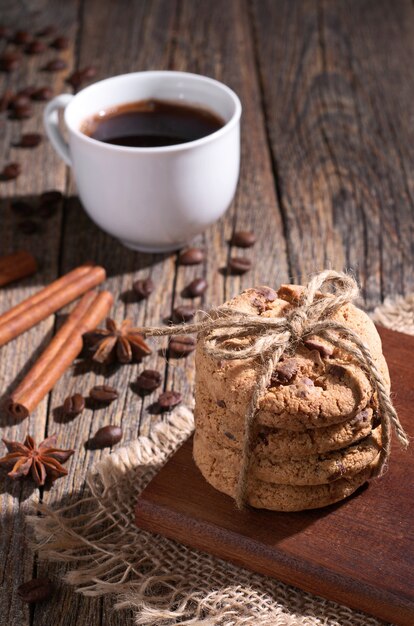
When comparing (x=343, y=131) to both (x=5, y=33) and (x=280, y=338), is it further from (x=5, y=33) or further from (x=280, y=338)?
(x=280, y=338)

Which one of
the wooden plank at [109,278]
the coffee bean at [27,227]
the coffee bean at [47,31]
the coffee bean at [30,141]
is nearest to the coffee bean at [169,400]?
the wooden plank at [109,278]

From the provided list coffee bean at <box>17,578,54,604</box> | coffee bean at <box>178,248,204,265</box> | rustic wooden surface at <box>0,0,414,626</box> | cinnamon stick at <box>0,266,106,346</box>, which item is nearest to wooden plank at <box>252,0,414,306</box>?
rustic wooden surface at <box>0,0,414,626</box>

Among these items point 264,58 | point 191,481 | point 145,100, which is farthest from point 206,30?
point 191,481

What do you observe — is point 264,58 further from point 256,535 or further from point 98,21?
point 256,535

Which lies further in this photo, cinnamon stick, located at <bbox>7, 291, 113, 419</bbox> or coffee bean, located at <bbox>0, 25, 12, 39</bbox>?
coffee bean, located at <bbox>0, 25, 12, 39</bbox>

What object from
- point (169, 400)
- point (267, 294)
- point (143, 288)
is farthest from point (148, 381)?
point (267, 294)

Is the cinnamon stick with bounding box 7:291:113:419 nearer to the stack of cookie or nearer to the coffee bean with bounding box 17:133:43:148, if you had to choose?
the stack of cookie
